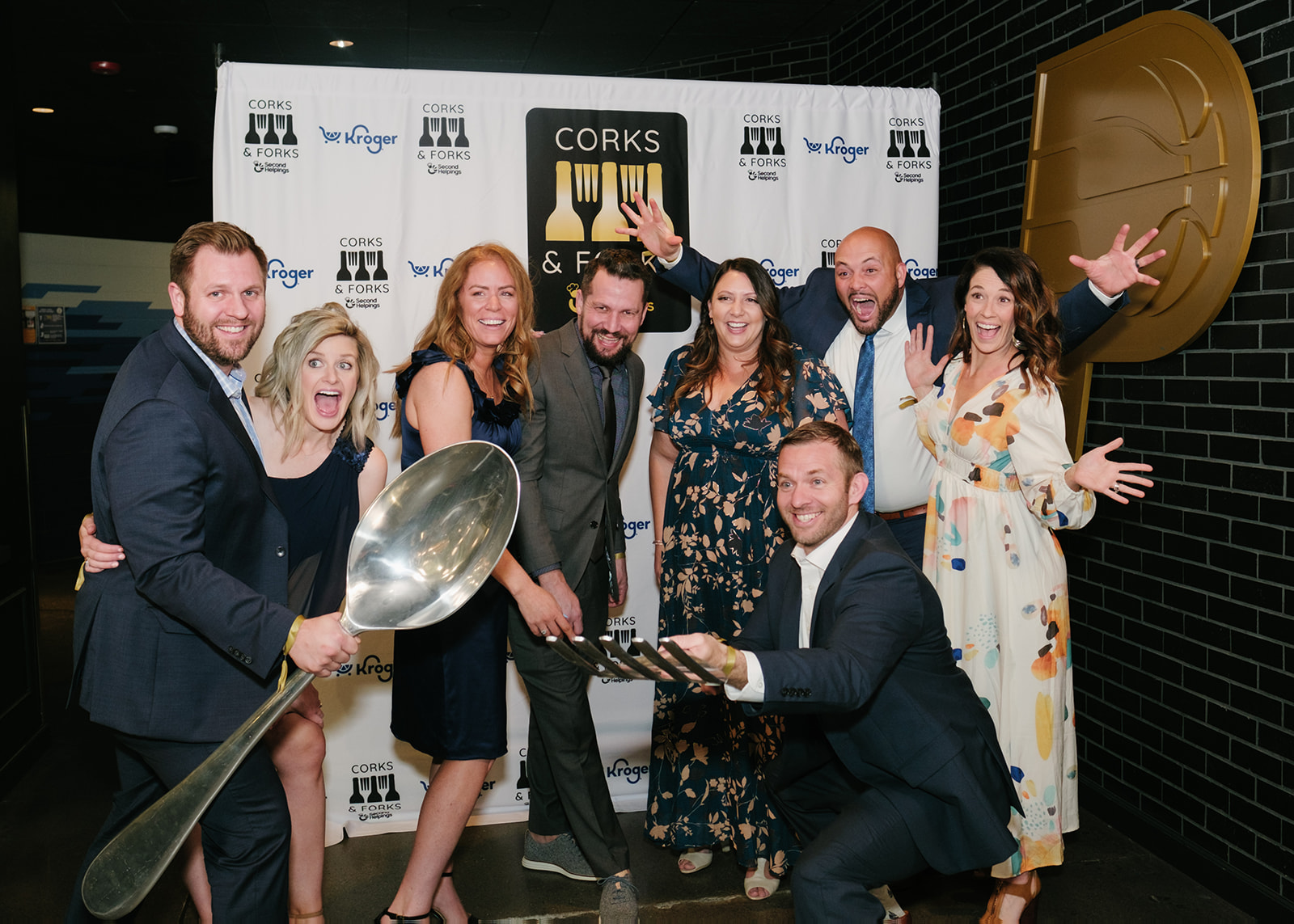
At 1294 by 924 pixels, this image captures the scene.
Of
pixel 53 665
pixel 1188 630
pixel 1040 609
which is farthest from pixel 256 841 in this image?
pixel 53 665

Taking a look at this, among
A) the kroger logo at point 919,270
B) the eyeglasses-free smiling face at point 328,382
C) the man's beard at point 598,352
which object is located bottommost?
the eyeglasses-free smiling face at point 328,382

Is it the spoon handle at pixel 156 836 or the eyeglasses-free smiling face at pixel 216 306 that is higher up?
the eyeglasses-free smiling face at pixel 216 306

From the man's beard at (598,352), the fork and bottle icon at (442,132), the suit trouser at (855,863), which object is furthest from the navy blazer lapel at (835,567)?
the fork and bottle icon at (442,132)

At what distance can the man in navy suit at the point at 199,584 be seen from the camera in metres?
1.89

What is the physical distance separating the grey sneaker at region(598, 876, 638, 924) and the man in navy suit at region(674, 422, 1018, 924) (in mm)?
895

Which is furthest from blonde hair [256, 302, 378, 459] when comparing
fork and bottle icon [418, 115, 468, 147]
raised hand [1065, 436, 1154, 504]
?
raised hand [1065, 436, 1154, 504]

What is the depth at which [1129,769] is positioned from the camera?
3502 mm

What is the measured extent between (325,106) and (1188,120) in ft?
8.85

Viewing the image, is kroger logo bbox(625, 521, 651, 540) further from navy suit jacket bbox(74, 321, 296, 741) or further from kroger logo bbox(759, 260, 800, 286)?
navy suit jacket bbox(74, 321, 296, 741)

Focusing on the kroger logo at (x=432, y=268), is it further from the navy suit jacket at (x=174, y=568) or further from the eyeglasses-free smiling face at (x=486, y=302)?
the navy suit jacket at (x=174, y=568)

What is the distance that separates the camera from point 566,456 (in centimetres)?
297

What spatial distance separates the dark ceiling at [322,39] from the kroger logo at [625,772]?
3.53 metres

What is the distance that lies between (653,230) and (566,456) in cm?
90

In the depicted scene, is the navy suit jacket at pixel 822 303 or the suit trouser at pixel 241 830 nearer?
the suit trouser at pixel 241 830
